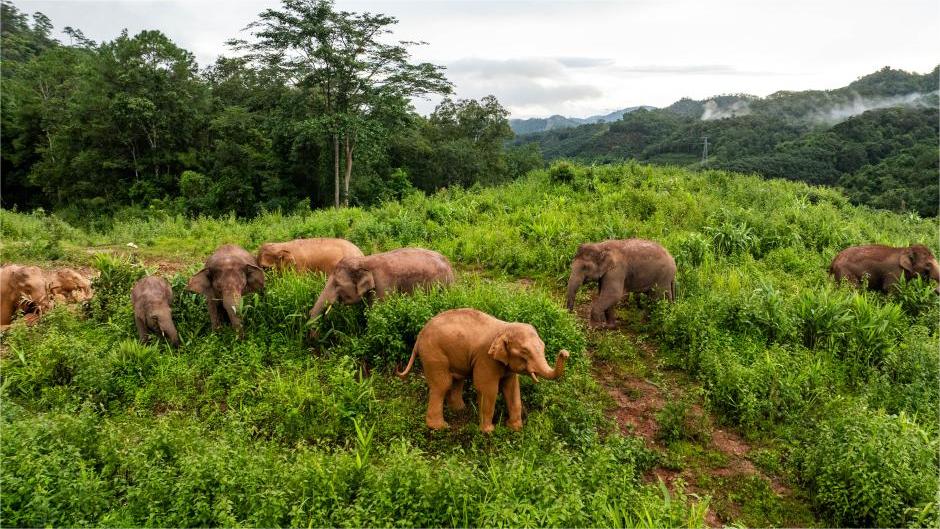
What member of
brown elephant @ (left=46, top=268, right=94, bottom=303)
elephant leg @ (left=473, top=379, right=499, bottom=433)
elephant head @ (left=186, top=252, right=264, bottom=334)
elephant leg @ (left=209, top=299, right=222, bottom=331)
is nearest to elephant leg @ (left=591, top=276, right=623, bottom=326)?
elephant leg @ (left=473, top=379, right=499, bottom=433)

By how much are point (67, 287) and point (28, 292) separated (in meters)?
0.61

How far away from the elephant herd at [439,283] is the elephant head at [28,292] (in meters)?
0.01

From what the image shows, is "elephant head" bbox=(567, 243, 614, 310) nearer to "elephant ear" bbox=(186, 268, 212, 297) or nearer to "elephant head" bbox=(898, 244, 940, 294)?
Result: "elephant head" bbox=(898, 244, 940, 294)

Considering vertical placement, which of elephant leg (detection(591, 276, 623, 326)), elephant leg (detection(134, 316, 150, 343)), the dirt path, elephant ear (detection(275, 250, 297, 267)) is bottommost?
the dirt path

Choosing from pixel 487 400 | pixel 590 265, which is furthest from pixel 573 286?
pixel 487 400

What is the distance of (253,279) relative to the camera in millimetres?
7258

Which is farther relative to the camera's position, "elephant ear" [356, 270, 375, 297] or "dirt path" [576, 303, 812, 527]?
"elephant ear" [356, 270, 375, 297]

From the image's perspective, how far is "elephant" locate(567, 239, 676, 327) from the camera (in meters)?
7.55

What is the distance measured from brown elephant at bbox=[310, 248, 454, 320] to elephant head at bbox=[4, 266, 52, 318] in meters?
A: 4.49

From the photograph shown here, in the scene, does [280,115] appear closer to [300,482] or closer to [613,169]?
[613,169]

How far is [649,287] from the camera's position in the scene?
7855 millimetres

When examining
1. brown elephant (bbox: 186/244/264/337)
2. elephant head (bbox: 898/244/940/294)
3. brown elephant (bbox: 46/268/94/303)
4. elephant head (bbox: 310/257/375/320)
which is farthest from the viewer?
brown elephant (bbox: 46/268/94/303)

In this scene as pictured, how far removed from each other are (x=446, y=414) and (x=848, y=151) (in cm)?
4941

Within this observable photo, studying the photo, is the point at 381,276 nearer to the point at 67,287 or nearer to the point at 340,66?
the point at 67,287
